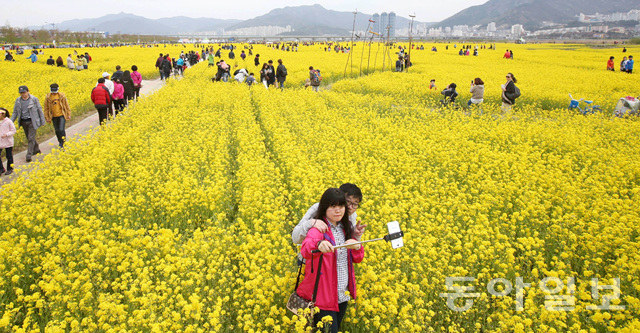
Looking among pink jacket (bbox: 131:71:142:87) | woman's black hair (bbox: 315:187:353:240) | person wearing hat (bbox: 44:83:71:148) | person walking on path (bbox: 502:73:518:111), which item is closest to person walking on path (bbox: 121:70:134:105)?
pink jacket (bbox: 131:71:142:87)

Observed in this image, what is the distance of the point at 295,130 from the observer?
11477mm

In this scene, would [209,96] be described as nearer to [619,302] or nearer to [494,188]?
[494,188]

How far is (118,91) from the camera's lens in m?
13.7

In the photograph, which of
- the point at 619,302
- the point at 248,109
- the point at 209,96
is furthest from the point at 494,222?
the point at 209,96

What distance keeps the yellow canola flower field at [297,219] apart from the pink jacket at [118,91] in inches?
34.0

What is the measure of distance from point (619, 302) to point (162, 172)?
756 cm

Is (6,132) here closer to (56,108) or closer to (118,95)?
(56,108)

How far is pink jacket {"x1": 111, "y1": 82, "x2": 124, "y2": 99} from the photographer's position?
1361 centimetres

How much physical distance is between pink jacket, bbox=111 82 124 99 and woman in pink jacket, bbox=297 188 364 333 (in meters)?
12.9

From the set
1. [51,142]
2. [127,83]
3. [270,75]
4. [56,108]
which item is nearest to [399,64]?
[270,75]

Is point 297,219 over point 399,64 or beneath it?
beneath

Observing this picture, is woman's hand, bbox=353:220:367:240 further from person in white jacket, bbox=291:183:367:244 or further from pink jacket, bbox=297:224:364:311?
pink jacket, bbox=297:224:364:311

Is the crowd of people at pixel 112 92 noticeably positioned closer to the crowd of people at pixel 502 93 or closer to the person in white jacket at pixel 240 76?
the person in white jacket at pixel 240 76

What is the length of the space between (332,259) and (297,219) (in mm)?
2674
